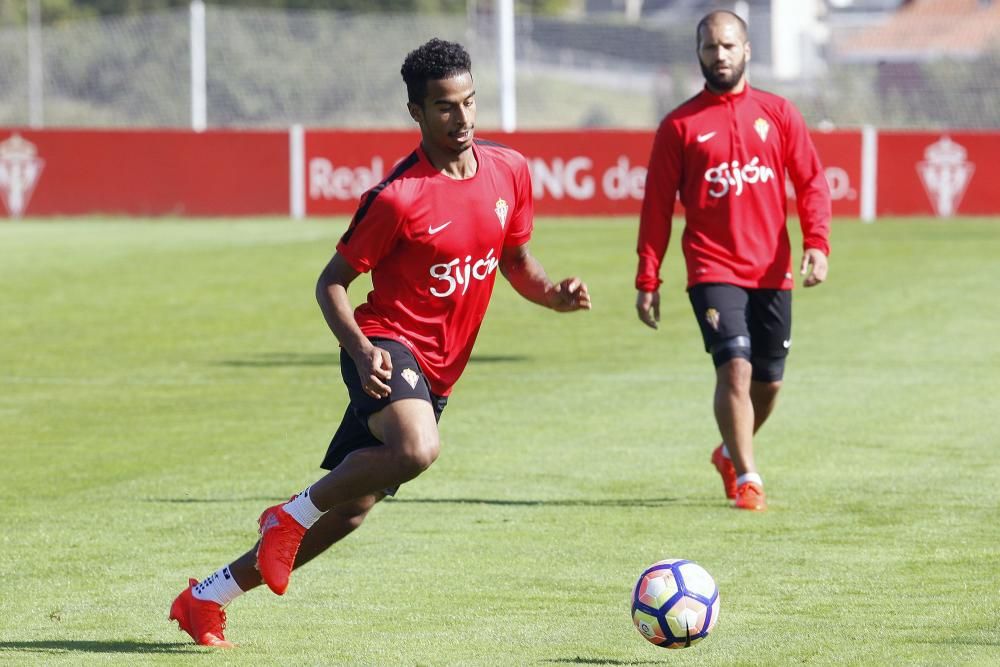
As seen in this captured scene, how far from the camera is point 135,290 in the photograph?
2127 centimetres

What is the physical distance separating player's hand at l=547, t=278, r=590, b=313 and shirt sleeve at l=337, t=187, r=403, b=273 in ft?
2.12

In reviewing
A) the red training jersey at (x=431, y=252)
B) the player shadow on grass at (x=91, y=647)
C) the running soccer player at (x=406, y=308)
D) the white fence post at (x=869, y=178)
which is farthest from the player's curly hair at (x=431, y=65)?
the white fence post at (x=869, y=178)

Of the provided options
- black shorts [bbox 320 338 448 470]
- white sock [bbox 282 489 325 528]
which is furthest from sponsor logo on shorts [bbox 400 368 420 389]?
white sock [bbox 282 489 325 528]

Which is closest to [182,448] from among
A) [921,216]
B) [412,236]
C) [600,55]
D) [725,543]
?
[725,543]

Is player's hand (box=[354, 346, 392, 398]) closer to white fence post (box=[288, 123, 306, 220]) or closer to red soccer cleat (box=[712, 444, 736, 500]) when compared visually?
red soccer cleat (box=[712, 444, 736, 500])

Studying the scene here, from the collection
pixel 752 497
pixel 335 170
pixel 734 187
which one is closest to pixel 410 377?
pixel 752 497

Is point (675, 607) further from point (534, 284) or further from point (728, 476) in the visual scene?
point (728, 476)

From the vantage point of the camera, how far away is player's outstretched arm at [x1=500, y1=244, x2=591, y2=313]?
6426 millimetres

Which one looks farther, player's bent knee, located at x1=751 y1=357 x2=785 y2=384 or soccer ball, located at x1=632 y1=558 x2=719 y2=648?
player's bent knee, located at x1=751 y1=357 x2=785 y2=384

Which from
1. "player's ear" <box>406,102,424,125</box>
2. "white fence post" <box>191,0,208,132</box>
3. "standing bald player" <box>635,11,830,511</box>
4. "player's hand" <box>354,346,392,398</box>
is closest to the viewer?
"player's hand" <box>354,346,392,398</box>

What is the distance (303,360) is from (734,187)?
23.6ft

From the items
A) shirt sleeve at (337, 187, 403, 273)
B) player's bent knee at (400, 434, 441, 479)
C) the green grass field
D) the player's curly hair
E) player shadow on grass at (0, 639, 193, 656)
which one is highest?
the player's curly hair

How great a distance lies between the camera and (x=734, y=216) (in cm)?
894

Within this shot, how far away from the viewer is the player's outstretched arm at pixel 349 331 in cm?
591
